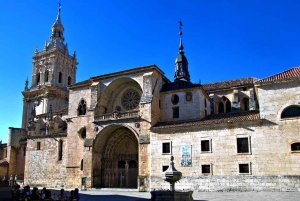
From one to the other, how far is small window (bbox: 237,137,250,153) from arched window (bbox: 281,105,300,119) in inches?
113

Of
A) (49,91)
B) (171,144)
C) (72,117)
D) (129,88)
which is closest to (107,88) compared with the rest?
(129,88)

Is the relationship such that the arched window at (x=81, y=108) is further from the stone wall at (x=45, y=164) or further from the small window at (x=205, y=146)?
the small window at (x=205, y=146)

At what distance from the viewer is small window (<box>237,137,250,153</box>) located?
2131cm

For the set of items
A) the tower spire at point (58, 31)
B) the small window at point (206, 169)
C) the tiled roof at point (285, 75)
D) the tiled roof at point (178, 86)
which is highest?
the tower spire at point (58, 31)

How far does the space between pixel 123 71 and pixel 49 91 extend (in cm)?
2282

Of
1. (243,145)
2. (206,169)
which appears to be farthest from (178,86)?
(243,145)

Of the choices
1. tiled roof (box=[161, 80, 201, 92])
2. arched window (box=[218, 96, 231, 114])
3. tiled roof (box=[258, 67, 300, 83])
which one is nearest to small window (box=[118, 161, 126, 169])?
tiled roof (box=[161, 80, 201, 92])

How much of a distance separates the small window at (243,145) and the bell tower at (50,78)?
31491mm

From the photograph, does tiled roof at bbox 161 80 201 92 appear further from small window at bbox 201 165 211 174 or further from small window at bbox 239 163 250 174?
small window at bbox 239 163 250 174

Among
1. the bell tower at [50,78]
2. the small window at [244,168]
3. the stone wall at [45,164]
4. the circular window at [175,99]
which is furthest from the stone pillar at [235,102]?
the bell tower at [50,78]

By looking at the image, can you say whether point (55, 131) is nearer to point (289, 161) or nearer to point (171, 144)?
point (171, 144)

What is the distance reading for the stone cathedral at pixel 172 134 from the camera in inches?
812

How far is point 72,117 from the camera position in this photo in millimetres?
30906

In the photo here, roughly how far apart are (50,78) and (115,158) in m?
25.0
